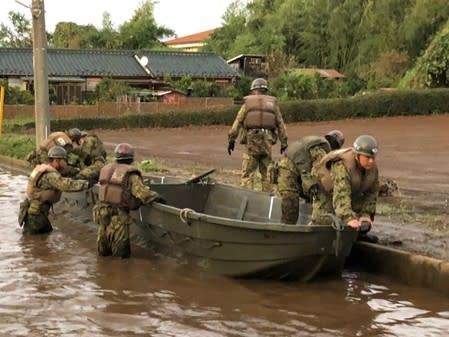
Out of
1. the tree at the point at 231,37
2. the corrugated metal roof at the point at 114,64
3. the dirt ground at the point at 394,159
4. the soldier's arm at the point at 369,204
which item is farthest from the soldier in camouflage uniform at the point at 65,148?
the tree at the point at 231,37

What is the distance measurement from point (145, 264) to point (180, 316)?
209 centimetres

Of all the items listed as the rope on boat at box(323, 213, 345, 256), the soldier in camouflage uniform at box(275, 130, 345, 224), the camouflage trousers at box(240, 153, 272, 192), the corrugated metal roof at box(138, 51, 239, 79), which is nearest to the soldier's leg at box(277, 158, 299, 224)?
the soldier in camouflage uniform at box(275, 130, 345, 224)

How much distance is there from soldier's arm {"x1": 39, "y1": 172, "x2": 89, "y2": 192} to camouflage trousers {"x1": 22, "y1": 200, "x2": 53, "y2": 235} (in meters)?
0.38

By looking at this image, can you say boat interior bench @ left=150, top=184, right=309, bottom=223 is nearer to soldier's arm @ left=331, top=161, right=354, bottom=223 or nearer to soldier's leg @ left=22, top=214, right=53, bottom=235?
soldier's leg @ left=22, top=214, right=53, bottom=235

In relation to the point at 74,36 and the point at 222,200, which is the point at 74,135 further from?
the point at 74,36

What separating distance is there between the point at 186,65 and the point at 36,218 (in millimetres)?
41997

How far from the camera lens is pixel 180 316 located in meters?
6.71

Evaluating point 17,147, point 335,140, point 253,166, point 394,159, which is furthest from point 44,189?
point 17,147

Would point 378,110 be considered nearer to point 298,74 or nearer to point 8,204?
point 298,74

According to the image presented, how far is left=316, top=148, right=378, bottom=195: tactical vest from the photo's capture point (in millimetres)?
7301

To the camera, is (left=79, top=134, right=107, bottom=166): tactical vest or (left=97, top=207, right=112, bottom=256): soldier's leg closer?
(left=97, top=207, right=112, bottom=256): soldier's leg

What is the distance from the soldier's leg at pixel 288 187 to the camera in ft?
26.4

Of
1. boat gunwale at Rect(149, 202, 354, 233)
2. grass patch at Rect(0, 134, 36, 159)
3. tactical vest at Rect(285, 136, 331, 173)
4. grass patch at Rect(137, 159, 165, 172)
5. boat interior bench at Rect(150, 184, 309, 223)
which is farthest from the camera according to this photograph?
grass patch at Rect(0, 134, 36, 159)

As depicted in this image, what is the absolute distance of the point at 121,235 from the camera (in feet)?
29.0
